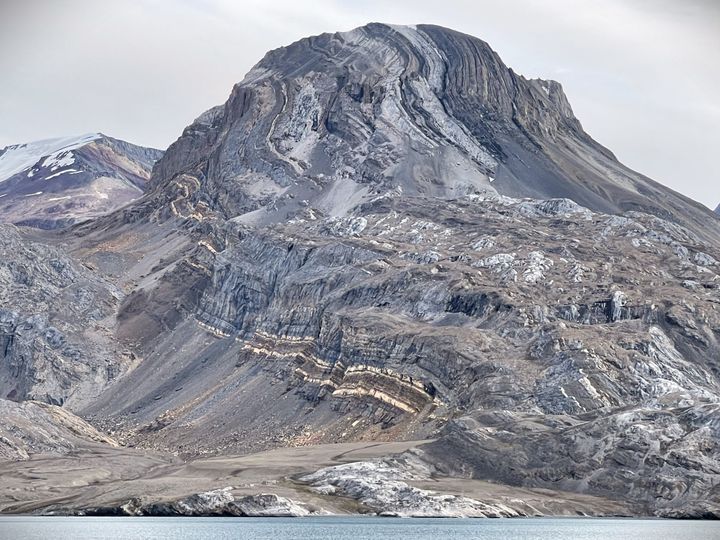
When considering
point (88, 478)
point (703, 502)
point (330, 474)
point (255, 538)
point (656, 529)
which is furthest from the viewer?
point (88, 478)

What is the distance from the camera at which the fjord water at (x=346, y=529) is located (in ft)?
446

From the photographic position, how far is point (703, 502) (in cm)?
16250

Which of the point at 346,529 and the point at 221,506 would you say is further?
the point at 221,506

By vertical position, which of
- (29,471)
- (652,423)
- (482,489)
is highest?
(652,423)

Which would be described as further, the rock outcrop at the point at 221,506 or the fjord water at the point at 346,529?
the rock outcrop at the point at 221,506

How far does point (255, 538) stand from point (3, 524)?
33.1 meters

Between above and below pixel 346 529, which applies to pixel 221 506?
below

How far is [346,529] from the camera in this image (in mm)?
146750

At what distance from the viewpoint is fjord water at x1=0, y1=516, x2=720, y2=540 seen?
136 metres

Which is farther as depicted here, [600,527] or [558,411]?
[558,411]

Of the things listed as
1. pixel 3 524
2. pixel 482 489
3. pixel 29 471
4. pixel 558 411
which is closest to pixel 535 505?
pixel 482 489

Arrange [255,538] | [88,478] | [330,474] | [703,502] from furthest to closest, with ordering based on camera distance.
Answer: [88,478], [330,474], [703,502], [255,538]

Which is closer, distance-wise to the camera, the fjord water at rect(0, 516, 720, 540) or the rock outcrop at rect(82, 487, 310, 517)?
the fjord water at rect(0, 516, 720, 540)

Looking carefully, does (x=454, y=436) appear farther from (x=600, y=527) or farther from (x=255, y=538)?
(x=255, y=538)
